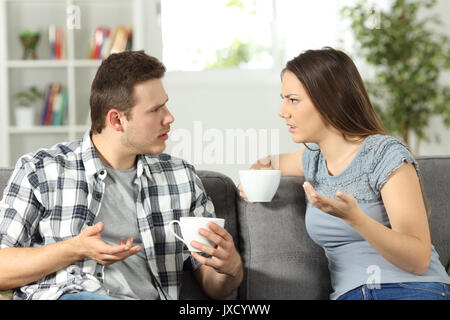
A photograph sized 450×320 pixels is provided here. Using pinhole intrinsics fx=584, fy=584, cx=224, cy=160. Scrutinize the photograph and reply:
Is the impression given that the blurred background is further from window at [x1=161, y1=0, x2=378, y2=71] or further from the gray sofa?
the gray sofa

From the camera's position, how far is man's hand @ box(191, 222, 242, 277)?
1289 millimetres

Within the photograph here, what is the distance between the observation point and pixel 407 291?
4.62ft

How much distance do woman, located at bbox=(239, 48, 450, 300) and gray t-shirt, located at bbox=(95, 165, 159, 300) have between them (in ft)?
1.50

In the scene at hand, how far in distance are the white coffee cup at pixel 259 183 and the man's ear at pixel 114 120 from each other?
35cm

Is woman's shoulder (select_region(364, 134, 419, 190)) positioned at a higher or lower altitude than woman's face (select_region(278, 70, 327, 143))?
lower

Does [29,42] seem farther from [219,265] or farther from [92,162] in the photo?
[219,265]

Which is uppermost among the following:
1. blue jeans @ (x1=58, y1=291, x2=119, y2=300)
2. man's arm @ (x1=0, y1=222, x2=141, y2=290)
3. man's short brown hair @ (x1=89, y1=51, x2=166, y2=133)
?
man's short brown hair @ (x1=89, y1=51, x2=166, y2=133)

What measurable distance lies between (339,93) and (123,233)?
666 millimetres

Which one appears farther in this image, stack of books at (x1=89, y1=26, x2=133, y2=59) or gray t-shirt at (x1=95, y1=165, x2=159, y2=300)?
stack of books at (x1=89, y1=26, x2=133, y2=59)

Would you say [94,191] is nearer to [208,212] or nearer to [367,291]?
[208,212]

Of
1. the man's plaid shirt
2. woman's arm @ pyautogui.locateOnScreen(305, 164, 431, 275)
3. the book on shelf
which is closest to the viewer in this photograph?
woman's arm @ pyautogui.locateOnScreen(305, 164, 431, 275)

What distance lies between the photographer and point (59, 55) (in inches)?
168

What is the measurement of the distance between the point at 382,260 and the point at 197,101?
287 centimetres

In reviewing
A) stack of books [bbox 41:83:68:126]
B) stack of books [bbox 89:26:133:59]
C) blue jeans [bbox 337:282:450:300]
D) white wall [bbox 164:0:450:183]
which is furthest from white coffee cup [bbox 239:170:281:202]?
stack of books [bbox 41:83:68:126]
